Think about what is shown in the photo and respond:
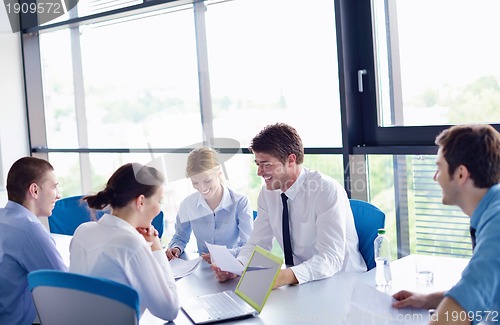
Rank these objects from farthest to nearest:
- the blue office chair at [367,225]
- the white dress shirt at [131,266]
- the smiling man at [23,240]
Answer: the blue office chair at [367,225]
the smiling man at [23,240]
the white dress shirt at [131,266]

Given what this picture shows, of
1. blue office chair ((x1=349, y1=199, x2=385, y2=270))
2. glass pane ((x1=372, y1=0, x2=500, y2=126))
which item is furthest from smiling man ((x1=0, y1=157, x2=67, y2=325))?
glass pane ((x1=372, y1=0, x2=500, y2=126))

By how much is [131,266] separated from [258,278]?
1.63ft

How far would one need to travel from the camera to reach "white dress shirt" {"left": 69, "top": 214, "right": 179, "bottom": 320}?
2.13 meters

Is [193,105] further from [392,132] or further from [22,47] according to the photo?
[22,47]

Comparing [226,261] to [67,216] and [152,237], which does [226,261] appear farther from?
[67,216]

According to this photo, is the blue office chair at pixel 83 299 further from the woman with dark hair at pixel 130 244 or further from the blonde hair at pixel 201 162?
the blonde hair at pixel 201 162

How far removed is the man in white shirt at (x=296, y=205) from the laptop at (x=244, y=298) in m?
0.43

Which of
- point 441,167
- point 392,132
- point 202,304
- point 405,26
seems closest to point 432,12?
point 405,26

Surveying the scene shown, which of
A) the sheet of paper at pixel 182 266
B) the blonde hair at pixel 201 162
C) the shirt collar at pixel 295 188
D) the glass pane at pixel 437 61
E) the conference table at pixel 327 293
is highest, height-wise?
the glass pane at pixel 437 61

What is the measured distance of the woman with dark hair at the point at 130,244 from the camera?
2.13 metres

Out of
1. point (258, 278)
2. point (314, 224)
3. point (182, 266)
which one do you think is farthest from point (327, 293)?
point (182, 266)

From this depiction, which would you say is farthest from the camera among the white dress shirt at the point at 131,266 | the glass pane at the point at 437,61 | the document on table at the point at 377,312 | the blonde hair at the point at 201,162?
the blonde hair at the point at 201,162

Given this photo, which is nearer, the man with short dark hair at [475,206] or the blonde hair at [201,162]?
the man with short dark hair at [475,206]

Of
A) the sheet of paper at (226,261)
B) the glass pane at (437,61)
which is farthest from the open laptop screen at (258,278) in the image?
the glass pane at (437,61)
